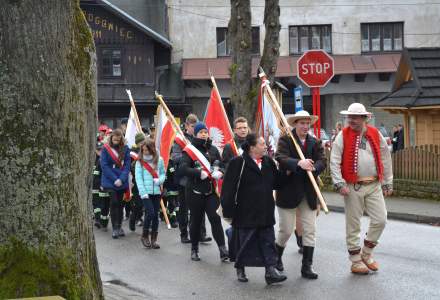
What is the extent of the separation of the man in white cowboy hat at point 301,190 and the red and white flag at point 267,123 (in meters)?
0.96

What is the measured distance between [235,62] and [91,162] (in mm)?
15707

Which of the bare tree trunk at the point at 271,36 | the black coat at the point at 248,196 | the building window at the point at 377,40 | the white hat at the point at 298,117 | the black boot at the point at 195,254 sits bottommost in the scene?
the black boot at the point at 195,254

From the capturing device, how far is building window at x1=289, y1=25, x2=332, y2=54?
41.3m

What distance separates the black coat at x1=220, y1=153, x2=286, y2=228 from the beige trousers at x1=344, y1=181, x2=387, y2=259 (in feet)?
3.22

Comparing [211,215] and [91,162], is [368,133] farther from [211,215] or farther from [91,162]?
[91,162]

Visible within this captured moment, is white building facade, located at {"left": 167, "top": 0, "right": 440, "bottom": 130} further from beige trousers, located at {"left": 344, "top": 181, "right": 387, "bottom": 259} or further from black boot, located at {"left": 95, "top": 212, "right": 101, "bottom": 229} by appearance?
beige trousers, located at {"left": 344, "top": 181, "right": 387, "bottom": 259}

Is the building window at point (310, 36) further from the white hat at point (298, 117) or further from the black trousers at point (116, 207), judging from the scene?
the white hat at point (298, 117)

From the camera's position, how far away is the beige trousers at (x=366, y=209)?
897 centimetres

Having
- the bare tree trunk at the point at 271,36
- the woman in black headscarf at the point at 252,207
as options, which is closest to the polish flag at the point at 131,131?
the bare tree trunk at the point at 271,36

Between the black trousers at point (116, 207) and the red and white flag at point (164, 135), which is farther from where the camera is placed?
the red and white flag at point (164, 135)

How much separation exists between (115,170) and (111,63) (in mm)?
27781

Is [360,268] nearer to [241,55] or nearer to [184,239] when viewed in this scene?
[184,239]

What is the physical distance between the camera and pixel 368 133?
901 centimetres

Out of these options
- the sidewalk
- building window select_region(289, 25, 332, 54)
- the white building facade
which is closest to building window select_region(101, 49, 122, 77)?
the white building facade
